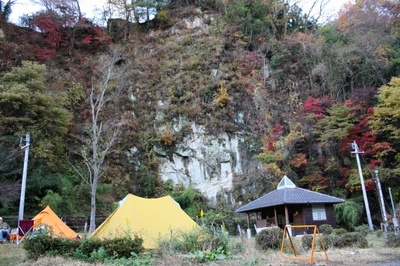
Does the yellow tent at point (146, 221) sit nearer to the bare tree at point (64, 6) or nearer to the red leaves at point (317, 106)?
the red leaves at point (317, 106)

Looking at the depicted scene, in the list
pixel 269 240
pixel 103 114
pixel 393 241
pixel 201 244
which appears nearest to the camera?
pixel 201 244

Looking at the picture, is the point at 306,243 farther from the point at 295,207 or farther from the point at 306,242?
the point at 295,207

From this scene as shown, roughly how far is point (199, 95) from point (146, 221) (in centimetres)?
1662

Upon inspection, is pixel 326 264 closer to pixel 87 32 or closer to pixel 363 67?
pixel 363 67

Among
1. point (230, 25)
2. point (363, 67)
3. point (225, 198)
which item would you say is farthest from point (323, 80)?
point (225, 198)

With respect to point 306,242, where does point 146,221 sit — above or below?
above

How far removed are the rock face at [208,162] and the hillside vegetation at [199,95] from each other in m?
0.67

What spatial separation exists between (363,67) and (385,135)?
691 centimetres

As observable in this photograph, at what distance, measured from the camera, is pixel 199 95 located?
26859 millimetres

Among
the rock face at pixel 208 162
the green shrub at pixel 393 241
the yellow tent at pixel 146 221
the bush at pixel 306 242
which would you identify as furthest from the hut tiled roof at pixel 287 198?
the bush at pixel 306 242

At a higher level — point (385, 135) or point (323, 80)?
point (323, 80)

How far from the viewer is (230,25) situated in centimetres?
3209

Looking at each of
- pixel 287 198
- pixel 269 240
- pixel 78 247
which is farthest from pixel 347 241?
pixel 78 247

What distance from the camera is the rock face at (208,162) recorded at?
2372 cm
